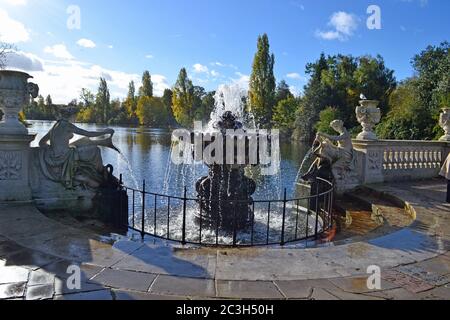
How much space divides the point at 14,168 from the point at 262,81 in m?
44.9

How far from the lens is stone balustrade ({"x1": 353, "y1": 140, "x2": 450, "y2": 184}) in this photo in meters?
9.41

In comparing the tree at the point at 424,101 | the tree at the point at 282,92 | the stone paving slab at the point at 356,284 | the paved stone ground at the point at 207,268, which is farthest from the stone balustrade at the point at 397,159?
the tree at the point at 282,92

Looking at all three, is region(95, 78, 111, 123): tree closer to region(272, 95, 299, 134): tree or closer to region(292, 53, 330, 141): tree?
region(272, 95, 299, 134): tree

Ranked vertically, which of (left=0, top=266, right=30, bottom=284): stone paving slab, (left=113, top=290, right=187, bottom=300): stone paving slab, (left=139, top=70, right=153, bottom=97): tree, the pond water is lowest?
the pond water

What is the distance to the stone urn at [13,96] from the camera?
6312 millimetres

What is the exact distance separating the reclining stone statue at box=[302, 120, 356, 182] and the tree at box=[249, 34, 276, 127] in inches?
1622

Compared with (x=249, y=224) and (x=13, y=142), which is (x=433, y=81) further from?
(x=13, y=142)

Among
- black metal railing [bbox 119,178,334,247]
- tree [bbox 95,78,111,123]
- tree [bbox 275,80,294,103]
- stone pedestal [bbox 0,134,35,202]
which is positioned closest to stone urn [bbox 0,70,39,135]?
stone pedestal [bbox 0,134,35,202]

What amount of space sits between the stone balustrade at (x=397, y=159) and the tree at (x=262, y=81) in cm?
3915

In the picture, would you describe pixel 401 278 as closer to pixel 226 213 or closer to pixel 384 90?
pixel 226 213

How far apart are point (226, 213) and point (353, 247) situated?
10.7 ft


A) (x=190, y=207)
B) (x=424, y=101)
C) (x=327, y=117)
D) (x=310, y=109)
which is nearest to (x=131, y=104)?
(x=310, y=109)

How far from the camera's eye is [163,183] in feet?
45.0

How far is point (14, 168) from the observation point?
6.43 meters
